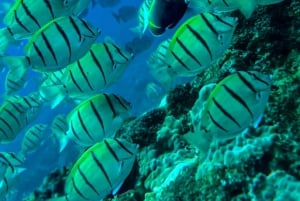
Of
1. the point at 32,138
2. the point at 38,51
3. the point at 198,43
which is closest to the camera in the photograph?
the point at 198,43

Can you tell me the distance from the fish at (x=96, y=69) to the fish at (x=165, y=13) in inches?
36.2

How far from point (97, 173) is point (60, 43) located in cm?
132

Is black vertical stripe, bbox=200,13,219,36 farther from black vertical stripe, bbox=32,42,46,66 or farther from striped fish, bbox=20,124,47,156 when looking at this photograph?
striped fish, bbox=20,124,47,156

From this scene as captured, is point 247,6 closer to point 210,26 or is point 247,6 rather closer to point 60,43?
point 210,26

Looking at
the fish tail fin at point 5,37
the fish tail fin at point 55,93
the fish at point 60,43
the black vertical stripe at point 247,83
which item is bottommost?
the black vertical stripe at point 247,83

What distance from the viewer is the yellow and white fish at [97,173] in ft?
9.89

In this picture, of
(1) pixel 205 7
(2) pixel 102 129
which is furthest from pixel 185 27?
(2) pixel 102 129

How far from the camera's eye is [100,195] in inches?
121

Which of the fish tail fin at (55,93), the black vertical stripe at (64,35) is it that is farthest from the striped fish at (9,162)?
the black vertical stripe at (64,35)

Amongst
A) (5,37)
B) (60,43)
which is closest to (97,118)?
(60,43)

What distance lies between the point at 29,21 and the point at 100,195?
1944mm

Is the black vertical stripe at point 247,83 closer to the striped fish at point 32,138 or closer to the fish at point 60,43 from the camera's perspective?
the fish at point 60,43

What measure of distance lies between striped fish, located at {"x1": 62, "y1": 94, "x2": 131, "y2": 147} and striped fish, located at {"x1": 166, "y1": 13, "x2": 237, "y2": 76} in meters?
0.67

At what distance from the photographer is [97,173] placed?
119 inches
